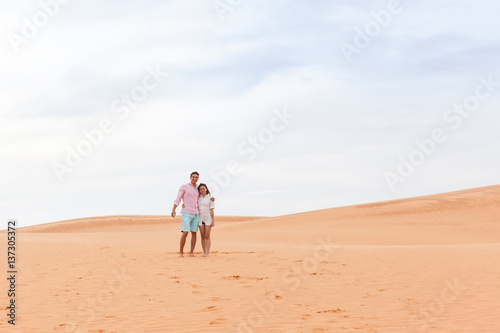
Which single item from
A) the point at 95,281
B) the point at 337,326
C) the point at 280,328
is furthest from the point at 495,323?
the point at 95,281

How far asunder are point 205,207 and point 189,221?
0.54m

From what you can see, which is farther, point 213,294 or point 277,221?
point 277,221

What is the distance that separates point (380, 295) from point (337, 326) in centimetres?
242

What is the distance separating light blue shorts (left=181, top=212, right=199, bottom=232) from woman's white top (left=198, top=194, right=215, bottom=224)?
0.17 m

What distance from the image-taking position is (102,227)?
154ft

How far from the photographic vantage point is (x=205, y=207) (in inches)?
547

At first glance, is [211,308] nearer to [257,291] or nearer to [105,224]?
[257,291]

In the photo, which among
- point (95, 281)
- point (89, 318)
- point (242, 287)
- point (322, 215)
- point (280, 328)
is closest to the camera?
point (280, 328)

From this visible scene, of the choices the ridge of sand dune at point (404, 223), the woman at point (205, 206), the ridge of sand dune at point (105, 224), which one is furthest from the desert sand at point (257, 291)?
the ridge of sand dune at point (105, 224)

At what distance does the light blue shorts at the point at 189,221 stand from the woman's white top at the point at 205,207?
0.54 feet

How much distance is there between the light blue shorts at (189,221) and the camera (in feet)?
44.9

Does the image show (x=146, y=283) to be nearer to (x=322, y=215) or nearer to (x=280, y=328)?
(x=280, y=328)

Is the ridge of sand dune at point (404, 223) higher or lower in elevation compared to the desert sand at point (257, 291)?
higher

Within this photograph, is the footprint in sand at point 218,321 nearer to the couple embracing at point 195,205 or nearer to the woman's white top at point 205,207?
the couple embracing at point 195,205
